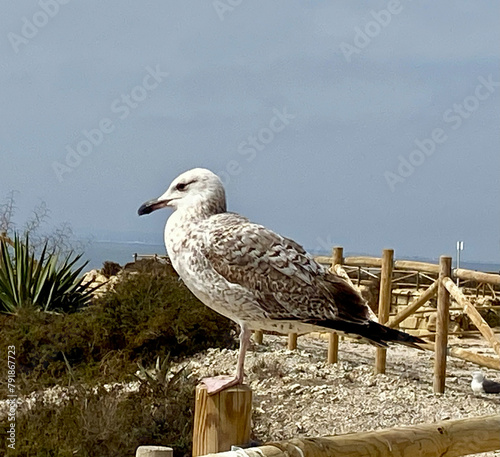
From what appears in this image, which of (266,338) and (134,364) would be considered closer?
(134,364)

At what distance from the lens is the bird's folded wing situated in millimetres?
2939

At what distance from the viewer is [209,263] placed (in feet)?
9.59

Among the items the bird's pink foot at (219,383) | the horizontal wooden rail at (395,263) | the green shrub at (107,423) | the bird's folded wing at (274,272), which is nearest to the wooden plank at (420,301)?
the horizontal wooden rail at (395,263)

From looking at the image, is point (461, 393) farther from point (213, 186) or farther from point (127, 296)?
point (213, 186)

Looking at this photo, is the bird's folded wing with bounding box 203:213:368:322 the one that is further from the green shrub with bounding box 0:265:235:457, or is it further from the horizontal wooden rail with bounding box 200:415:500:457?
the green shrub with bounding box 0:265:235:457

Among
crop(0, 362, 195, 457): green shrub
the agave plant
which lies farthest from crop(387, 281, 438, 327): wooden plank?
the agave plant

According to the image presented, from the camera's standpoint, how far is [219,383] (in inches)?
105

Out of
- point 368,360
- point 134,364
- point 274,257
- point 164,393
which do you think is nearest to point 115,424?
point 164,393

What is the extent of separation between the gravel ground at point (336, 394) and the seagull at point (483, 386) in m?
0.07

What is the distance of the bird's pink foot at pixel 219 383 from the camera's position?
8.58ft

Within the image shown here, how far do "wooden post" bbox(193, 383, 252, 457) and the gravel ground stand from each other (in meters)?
3.43

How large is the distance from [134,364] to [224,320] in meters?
1.36

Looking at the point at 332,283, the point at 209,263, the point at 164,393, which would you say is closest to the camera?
the point at 209,263

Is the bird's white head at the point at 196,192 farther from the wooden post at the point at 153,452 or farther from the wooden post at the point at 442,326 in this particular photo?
the wooden post at the point at 442,326
